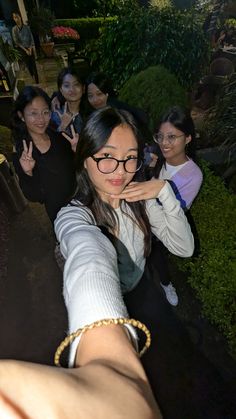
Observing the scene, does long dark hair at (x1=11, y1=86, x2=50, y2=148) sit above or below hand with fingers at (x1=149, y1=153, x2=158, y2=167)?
above

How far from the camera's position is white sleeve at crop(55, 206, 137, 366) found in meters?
0.78

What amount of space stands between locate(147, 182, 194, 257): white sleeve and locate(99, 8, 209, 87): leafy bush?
4.40 meters

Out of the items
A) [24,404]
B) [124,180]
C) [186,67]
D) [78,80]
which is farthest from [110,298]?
[186,67]

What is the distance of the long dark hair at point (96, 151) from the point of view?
1391 mm

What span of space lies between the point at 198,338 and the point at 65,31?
15355 mm

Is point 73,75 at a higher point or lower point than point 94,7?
lower

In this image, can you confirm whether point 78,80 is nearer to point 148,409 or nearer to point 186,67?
point 186,67

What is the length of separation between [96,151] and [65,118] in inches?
86.4

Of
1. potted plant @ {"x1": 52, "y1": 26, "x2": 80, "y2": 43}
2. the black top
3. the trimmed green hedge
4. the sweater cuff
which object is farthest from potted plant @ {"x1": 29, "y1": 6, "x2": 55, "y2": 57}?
the sweater cuff

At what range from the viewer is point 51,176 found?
2502 mm

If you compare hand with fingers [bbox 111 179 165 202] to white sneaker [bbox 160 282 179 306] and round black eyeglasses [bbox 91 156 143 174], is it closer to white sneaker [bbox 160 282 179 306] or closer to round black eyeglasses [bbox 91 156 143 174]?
round black eyeglasses [bbox 91 156 143 174]

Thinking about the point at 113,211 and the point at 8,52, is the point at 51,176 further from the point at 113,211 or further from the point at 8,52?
the point at 8,52

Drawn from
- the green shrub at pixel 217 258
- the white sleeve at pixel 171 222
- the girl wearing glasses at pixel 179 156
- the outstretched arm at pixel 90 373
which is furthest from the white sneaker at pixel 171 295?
the outstretched arm at pixel 90 373

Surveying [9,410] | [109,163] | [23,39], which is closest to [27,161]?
[109,163]
